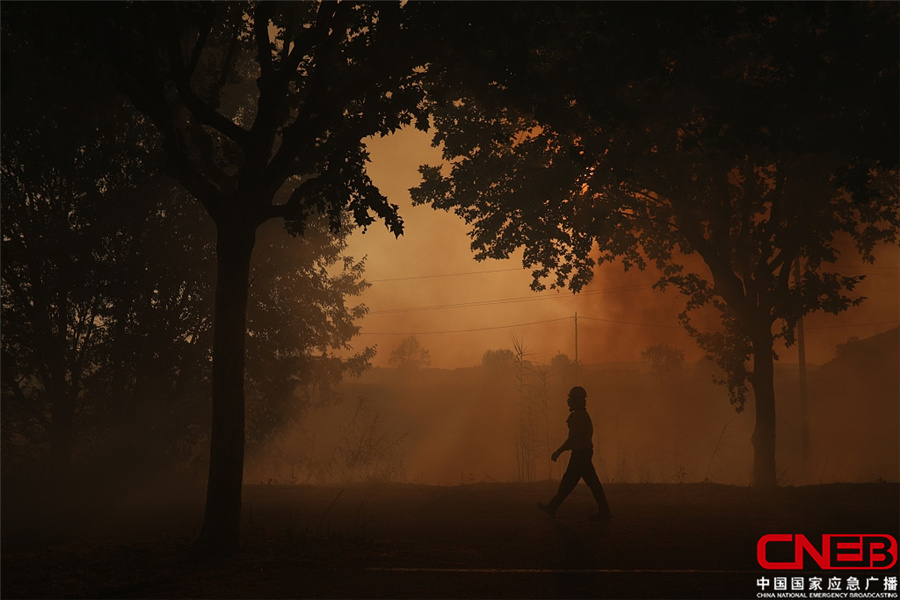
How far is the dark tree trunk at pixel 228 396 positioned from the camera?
9445 mm

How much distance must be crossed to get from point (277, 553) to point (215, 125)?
18.5 ft

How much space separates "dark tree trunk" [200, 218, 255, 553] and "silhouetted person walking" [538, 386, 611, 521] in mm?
4831

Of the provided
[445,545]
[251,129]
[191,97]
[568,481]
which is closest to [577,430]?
[568,481]

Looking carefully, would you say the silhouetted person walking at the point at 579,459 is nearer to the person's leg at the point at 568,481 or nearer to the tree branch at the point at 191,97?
the person's leg at the point at 568,481

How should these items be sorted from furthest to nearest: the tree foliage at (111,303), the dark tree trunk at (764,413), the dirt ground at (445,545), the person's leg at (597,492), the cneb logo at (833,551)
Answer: the tree foliage at (111,303) < the dark tree trunk at (764,413) < the person's leg at (597,492) < the cneb logo at (833,551) < the dirt ground at (445,545)

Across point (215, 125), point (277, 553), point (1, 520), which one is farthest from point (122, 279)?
point (277, 553)

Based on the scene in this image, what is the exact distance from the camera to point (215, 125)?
33.4ft

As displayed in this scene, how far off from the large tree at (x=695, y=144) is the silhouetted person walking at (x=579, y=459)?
4227mm

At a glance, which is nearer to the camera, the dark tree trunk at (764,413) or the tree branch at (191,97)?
the tree branch at (191,97)

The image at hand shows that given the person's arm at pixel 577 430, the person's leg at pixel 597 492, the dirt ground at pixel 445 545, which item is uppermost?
the person's arm at pixel 577 430

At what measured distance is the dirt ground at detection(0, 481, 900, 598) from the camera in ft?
25.3

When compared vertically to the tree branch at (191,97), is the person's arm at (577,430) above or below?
below

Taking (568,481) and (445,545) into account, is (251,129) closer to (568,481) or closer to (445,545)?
(445,545)

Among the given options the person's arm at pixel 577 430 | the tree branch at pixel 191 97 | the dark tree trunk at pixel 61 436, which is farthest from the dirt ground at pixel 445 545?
the tree branch at pixel 191 97
